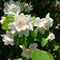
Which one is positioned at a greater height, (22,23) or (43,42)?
(22,23)

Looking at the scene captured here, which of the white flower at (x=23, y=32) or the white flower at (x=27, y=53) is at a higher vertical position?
the white flower at (x=23, y=32)

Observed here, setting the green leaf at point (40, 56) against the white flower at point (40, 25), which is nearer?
the green leaf at point (40, 56)

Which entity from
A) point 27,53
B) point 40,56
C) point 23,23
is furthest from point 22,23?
point 40,56

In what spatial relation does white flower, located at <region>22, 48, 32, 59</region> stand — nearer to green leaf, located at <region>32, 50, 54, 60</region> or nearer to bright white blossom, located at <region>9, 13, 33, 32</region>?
bright white blossom, located at <region>9, 13, 33, 32</region>

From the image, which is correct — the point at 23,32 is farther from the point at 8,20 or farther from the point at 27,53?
the point at 27,53

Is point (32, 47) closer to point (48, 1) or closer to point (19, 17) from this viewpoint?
point (19, 17)

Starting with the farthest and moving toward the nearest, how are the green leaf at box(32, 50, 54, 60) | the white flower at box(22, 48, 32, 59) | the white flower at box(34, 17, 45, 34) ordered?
1. the white flower at box(22, 48, 32, 59)
2. the white flower at box(34, 17, 45, 34)
3. the green leaf at box(32, 50, 54, 60)

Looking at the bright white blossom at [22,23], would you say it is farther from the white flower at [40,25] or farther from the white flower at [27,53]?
the white flower at [27,53]

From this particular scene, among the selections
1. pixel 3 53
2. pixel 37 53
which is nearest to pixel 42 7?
pixel 3 53

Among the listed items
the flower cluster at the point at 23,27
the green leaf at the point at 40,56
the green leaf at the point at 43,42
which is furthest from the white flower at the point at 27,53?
the green leaf at the point at 40,56

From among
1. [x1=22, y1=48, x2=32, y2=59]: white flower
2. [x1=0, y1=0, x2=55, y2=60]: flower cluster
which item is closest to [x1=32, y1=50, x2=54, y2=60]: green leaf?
[x1=0, y1=0, x2=55, y2=60]: flower cluster

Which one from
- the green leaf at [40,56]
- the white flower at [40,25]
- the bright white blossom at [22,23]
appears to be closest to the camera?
the green leaf at [40,56]
